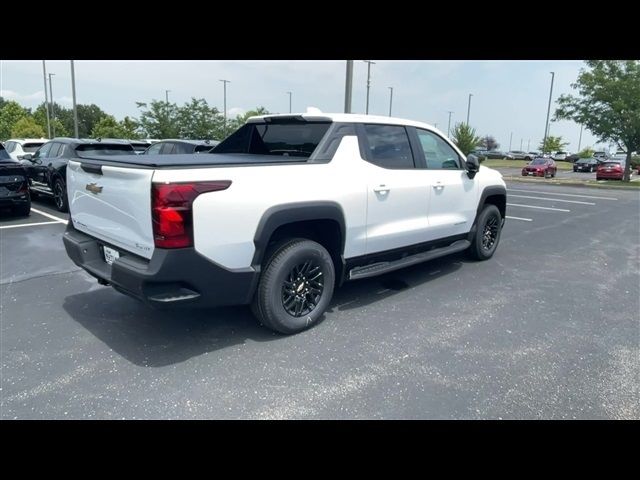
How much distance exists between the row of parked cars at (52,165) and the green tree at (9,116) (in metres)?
43.9

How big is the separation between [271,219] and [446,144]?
3.01m

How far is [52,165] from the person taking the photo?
949cm

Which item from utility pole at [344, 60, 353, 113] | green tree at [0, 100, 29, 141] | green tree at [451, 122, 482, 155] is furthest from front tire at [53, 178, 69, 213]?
green tree at [0, 100, 29, 141]

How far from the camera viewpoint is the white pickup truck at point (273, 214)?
3043 mm

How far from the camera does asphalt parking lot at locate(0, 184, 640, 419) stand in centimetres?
281

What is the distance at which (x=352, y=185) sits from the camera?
4.00 meters

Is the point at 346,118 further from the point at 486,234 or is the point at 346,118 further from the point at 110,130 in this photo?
the point at 110,130

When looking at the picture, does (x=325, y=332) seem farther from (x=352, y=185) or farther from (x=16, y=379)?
(x=16, y=379)

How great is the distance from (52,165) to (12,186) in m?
1.32

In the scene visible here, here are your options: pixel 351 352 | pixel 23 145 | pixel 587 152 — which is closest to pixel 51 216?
pixel 23 145

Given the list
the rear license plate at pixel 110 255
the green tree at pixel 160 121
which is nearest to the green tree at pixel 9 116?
the green tree at pixel 160 121

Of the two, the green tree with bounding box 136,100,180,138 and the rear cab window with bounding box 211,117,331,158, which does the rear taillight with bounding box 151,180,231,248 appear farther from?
the green tree with bounding box 136,100,180,138

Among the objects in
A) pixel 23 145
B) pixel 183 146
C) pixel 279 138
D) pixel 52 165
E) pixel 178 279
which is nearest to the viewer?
pixel 178 279
